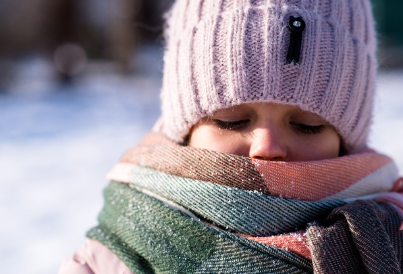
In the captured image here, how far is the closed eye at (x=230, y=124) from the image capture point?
49.8 inches

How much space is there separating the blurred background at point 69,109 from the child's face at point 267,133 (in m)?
0.46

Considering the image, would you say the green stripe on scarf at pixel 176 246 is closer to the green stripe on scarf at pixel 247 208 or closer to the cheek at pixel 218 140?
the green stripe on scarf at pixel 247 208

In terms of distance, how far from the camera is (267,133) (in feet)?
3.91

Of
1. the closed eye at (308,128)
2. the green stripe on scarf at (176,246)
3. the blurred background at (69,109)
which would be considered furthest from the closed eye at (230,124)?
the blurred background at (69,109)

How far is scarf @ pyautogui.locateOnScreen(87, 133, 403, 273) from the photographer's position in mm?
1066

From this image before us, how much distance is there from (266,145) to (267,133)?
3 centimetres

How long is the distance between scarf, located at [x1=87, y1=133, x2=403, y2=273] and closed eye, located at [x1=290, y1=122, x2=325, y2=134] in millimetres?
89

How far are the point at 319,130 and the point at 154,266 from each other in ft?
1.78

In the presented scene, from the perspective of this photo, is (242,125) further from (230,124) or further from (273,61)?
(273,61)

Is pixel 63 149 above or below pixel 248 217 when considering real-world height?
below

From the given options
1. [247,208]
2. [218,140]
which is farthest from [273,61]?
[247,208]

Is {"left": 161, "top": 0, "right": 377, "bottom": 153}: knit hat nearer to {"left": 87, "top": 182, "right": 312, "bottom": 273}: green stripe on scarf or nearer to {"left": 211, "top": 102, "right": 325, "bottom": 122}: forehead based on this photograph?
{"left": 211, "top": 102, "right": 325, "bottom": 122}: forehead

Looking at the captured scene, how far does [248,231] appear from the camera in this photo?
1.13m

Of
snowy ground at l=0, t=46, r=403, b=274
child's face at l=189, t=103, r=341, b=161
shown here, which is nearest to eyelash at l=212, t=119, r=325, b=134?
child's face at l=189, t=103, r=341, b=161
